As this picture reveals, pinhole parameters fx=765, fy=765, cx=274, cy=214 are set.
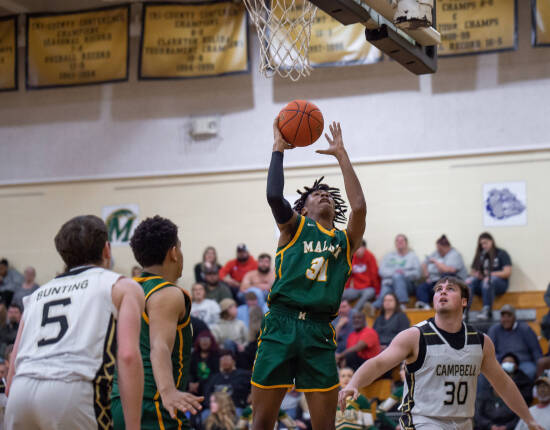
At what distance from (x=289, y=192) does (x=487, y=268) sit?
3918 mm

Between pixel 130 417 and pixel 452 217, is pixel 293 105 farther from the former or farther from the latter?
pixel 452 217

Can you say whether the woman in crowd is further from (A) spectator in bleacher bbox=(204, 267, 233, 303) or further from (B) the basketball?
(B) the basketball

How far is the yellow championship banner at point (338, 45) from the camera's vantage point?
14781 mm

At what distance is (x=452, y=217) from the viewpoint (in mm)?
14461

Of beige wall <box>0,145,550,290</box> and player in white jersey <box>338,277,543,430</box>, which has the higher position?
beige wall <box>0,145,550,290</box>

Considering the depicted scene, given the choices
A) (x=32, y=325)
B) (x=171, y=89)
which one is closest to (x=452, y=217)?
(x=171, y=89)

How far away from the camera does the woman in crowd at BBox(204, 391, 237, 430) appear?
1045cm

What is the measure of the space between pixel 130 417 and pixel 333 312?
79.8 inches

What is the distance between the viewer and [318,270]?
199 inches

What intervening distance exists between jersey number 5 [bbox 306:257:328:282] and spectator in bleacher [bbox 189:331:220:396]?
680cm

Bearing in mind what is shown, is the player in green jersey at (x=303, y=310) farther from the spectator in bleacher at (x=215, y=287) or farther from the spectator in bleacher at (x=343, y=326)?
the spectator in bleacher at (x=215, y=287)

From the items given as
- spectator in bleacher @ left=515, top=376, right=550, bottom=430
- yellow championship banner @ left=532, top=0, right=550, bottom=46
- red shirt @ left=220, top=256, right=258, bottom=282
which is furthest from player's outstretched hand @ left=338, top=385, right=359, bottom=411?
yellow championship banner @ left=532, top=0, right=550, bottom=46

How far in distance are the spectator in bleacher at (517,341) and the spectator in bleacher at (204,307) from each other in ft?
14.9

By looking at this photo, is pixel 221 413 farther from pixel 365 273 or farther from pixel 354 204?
pixel 354 204
